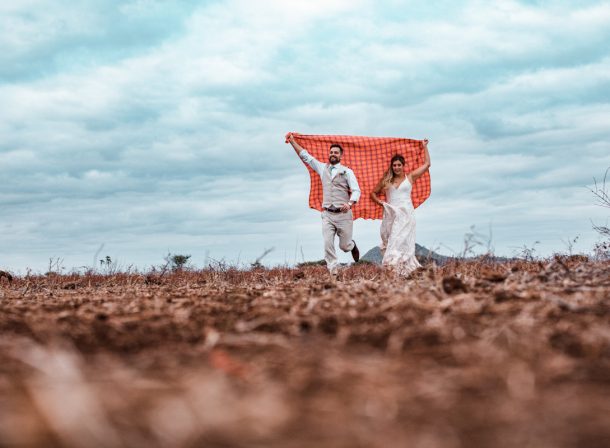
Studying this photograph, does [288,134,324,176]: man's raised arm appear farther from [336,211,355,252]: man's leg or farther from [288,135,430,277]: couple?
[336,211,355,252]: man's leg

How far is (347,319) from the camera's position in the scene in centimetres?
399

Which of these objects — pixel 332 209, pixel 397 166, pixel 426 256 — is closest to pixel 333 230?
pixel 332 209

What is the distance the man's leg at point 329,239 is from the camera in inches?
469

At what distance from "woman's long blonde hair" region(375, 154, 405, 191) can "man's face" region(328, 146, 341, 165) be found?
803 millimetres

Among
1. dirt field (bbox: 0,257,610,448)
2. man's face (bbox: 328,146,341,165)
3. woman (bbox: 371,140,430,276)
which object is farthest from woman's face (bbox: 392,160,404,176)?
dirt field (bbox: 0,257,610,448)

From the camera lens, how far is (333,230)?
12055mm

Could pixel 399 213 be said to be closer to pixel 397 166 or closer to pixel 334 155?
pixel 397 166

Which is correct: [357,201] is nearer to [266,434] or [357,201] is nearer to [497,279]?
[497,279]

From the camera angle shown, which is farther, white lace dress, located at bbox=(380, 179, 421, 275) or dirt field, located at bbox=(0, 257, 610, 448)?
white lace dress, located at bbox=(380, 179, 421, 275)

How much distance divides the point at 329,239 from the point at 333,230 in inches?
9.2

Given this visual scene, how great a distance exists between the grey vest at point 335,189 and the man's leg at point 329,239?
25 cm

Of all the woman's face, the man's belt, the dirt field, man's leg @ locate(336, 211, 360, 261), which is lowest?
the dirt field

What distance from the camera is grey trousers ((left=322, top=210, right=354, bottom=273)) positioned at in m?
11.9

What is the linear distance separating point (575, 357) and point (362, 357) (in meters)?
0.92
